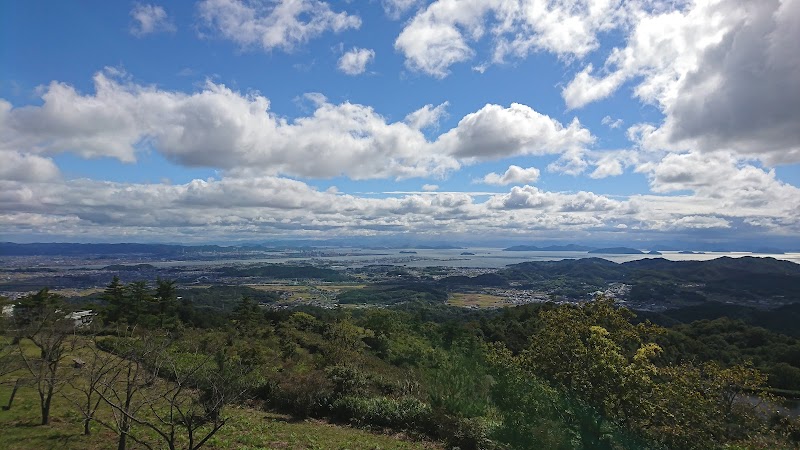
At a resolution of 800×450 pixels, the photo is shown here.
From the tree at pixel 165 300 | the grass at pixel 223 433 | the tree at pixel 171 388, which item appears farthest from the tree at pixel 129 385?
the tree at pixel 165 300

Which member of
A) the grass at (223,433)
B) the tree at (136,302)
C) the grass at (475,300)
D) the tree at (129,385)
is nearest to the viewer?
the tree at (129,385)

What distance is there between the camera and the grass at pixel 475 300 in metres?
119

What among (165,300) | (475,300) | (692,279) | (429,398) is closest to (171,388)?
(429,398)

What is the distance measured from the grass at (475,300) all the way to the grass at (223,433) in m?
103

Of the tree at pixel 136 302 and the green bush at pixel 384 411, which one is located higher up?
the tree at pixel 136 302

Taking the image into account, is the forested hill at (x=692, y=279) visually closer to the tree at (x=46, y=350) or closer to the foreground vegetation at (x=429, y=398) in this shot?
the foreground vegetation at (x=429, y=398)

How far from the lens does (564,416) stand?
34.4 feet

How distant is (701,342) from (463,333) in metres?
31.8

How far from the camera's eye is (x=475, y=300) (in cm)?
13125

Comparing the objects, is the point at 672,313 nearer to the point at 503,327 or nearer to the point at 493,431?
the point at 503,327

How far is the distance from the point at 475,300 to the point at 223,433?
121797 mm

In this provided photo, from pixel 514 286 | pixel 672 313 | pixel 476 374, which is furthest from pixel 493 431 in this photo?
pixel 514 286

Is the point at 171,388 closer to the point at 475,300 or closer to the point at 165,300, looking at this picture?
the point at 165,300

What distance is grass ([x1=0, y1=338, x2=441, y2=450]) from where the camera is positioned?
1218 centimetres
